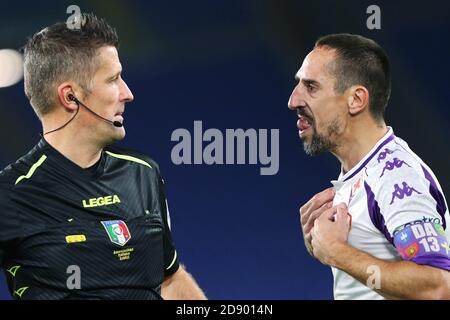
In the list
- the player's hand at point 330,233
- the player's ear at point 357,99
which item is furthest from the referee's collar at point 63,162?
the player's ear at point 357,99

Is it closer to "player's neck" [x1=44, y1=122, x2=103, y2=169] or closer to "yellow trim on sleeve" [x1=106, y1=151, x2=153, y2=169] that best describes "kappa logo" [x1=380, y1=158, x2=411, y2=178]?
"yellow trim on sleeve" [x1=106, y1=151, x2=153, y2=169]

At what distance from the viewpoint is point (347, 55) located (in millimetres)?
3553

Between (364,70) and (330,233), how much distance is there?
81cm

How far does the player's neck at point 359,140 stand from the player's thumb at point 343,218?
0.91 ft

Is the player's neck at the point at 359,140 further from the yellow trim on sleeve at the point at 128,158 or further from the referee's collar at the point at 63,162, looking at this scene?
the referee's collar at the point at 63,162

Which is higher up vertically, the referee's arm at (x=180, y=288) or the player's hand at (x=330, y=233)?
the player's hand at (x=330, y=233)

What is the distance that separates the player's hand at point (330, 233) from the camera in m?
3.14

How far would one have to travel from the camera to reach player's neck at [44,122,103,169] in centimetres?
319

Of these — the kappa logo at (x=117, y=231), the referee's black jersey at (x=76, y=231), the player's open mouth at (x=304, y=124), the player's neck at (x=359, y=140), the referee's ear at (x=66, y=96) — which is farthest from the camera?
the player's open mouth at (x=304, y=124)

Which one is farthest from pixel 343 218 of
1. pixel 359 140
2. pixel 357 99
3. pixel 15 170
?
pixel 15 170

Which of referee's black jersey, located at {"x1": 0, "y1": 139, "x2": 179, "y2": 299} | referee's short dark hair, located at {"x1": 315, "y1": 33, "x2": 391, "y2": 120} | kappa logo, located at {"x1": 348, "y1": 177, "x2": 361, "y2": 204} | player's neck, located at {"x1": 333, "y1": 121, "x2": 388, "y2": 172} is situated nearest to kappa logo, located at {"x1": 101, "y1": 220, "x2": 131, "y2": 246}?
referee's black jersey, located at {"x1": 0, "y1": 139, "x2": 179, "y2": 299}

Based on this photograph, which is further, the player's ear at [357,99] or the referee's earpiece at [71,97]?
the player's ear at [357,99]

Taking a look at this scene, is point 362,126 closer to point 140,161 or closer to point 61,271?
point 140,161

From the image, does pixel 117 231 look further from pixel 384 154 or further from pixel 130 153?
pixel 384 154
